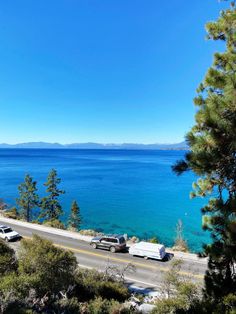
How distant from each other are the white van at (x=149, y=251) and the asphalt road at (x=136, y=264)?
1.31ft

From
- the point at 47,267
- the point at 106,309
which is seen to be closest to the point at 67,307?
the point at 106,309

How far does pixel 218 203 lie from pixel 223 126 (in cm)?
191

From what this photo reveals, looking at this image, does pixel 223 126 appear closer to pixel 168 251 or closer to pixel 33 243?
pixel 33 243

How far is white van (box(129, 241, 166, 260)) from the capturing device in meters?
22.0

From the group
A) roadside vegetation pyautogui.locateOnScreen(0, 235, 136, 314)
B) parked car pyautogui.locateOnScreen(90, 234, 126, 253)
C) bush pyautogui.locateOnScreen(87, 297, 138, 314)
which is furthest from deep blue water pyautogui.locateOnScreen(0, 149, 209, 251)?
bush pyautogui.locateOnScreen(87, 297, 138, 314)

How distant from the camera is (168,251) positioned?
25.2 m

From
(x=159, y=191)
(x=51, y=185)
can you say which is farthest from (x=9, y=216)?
(x=159, y=191)

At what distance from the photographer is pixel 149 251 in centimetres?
2238

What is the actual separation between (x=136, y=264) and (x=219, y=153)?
53.4 ft

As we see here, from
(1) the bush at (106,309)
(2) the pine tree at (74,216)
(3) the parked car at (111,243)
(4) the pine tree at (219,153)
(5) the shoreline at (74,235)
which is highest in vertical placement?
(4) the pine tree at (219,153)

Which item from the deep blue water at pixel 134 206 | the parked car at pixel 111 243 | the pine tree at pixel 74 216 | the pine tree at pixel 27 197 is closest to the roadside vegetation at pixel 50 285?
the parked car at pixel 111 243

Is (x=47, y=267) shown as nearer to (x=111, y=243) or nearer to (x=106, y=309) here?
(x=106, y=309)

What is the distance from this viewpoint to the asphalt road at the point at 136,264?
1796cm

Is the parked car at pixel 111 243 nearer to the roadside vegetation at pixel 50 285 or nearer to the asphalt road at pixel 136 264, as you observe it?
the asphalt road at pixel 136 264
